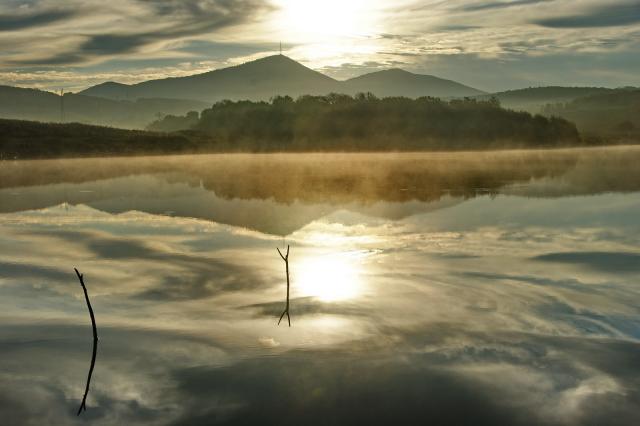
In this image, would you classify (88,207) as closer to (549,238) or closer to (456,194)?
(456,194)

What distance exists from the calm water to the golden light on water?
0.09m

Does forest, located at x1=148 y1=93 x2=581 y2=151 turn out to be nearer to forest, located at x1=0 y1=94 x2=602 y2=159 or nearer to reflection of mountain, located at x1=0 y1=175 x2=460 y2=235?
forest, located at x1=0 y1=94 x2=602 y2=159


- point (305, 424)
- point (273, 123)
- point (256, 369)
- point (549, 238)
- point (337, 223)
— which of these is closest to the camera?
point (305, 424)

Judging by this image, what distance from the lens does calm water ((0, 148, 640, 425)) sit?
10539 millimetres

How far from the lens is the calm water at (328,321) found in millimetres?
10539

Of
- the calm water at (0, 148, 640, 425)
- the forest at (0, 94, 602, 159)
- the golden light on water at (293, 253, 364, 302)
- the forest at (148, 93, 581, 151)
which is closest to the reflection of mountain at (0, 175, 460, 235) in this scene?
the calm water at (0, 148, 640, 425)

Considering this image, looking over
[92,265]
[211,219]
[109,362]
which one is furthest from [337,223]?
[109,362]

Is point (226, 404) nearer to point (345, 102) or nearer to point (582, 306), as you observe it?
point (582, 306)

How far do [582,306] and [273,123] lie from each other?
16758 centimetres

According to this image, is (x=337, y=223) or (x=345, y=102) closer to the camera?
(x=337, y=223)

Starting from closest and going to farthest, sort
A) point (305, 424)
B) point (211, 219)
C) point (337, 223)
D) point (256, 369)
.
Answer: point (305, 424), point (256, 369), point (337, 223), point (211, 219)

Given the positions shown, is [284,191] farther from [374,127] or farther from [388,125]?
[388,125]

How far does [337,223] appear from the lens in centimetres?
3003

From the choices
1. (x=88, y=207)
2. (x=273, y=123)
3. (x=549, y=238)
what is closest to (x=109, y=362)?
(x=549, y=238)
